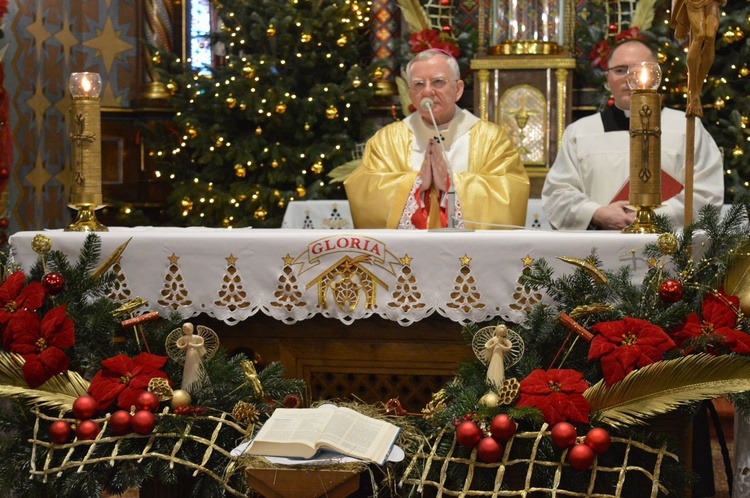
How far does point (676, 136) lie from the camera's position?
528 cm

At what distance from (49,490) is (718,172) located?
3269mm

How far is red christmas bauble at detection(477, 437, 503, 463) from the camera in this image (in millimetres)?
3008

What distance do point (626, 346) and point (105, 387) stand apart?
155cm

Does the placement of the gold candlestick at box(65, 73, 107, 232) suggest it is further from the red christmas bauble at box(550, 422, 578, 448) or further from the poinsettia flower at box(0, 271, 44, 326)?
the red christmas bauble at box(550, 422, 578, 448)

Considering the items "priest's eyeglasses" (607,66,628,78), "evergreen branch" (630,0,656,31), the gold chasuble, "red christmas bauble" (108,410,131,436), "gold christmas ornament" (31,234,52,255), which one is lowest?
"red christmas bauble" (108,410,131,436)

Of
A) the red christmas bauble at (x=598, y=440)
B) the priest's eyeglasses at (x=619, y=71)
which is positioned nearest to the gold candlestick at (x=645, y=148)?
the red christmas bauble at (x=598, y=440)

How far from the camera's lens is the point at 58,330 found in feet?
11.5

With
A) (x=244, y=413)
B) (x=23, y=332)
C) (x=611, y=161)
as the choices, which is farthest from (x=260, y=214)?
(x=244, y=413)

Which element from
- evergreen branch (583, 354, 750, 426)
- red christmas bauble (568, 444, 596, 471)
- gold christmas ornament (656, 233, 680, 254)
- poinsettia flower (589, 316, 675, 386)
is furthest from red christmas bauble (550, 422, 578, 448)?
gold christmas ornament (656, 233, 680, 254)

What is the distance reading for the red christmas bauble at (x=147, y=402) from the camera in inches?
130

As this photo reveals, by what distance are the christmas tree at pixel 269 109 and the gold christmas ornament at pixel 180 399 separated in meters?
4.44

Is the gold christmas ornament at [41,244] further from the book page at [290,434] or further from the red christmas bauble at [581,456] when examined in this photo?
the red christmas bauble at [581,456]

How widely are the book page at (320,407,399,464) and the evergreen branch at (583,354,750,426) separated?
604 millimetres

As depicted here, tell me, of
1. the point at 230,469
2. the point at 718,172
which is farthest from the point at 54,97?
the point at 230,469
